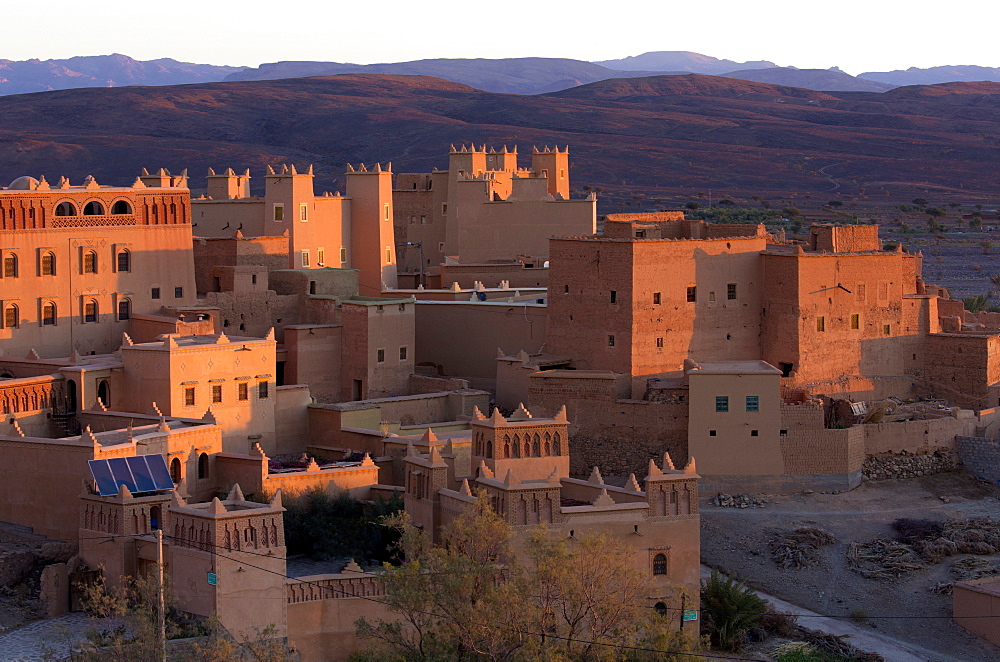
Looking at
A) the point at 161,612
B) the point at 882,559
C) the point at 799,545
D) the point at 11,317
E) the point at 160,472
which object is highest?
the point at 11,317

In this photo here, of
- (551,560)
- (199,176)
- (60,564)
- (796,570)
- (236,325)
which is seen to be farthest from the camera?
(199,176)

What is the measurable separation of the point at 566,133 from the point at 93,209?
100 metres

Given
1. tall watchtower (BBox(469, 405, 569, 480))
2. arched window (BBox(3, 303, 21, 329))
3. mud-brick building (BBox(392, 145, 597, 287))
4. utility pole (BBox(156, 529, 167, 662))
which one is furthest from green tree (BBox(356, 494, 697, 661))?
mud-brick building (BBox(392, 145, 597, 287))

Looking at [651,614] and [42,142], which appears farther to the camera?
[42,142]

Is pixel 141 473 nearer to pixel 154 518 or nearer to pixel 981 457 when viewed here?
pixel 154 518

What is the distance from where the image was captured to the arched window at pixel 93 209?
40062 millimetres

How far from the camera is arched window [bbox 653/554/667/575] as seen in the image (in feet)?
95.8

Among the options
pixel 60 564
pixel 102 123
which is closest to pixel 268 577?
pixel 60 564

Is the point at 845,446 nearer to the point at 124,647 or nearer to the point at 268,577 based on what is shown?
the point at 268,577

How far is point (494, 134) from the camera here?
132 meters

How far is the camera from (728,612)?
30.5 metres

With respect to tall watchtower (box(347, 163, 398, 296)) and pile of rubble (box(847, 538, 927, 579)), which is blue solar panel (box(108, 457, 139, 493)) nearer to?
pile of rubble (box(847, 538, 927, 579))

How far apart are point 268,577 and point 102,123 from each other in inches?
4757

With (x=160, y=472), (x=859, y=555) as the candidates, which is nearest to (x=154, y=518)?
(x=160, y=472)
